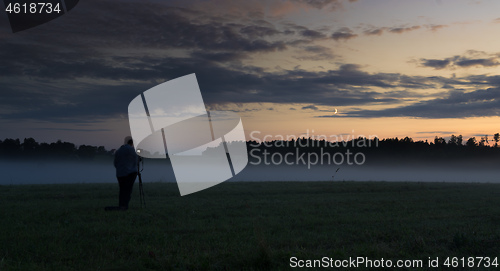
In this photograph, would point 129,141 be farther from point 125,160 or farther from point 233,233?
point 233,233

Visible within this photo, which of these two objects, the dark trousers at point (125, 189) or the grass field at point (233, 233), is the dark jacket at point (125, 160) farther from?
the grass field at point (233, 233)

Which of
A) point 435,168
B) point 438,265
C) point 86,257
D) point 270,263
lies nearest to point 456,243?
point 438,265

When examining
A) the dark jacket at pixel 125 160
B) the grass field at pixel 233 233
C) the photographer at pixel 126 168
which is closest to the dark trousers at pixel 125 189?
the photographer at pixel 126 168

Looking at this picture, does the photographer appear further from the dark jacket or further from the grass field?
the grass field

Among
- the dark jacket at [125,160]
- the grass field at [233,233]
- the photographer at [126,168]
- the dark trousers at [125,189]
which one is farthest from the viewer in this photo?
the dark jacket at [125,160]

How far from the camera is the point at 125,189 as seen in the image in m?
15.9

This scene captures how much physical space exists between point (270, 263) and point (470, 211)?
11.5 m

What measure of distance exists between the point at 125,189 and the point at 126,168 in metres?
0.87

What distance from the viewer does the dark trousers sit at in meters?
15.8

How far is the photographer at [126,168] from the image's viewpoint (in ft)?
52.2

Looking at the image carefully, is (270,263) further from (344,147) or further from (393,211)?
(344,147)

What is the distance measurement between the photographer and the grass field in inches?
34.2

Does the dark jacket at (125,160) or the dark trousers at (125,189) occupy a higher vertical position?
the dark jacket at (125,160)

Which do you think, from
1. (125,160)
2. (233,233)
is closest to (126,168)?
(125,160)
